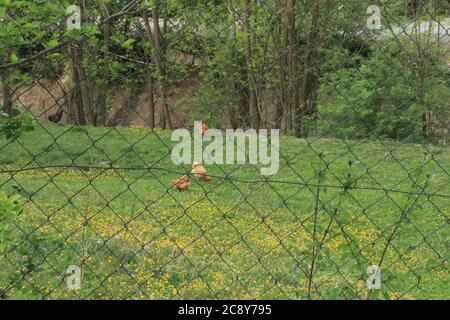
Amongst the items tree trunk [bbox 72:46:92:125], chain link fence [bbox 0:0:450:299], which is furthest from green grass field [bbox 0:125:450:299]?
tree trunk [bbox 72:46:92:125]

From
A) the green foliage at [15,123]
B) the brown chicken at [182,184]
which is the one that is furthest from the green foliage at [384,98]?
the green foliage at [15,123]

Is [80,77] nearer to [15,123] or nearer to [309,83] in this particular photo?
[15,123]

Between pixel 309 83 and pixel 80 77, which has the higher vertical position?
pixel 309 83

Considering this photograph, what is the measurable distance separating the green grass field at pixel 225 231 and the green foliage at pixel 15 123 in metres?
0.13

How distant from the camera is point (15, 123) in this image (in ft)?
7.72

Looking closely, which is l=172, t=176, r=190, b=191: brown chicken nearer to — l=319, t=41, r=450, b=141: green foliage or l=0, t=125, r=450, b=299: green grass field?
l=0, t=125, r=450, b=299: green grass field

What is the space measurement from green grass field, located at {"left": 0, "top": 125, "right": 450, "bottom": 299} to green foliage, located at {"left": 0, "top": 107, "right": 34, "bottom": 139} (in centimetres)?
13

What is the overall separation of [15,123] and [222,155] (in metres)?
0.93

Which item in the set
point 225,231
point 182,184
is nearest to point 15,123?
point 225,231

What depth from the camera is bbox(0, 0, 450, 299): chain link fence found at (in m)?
2.50

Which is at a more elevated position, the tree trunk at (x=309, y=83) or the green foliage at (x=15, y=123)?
the tree trunk at (x=309, y=83)

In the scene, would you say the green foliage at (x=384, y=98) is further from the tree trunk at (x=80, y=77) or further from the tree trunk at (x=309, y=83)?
the tree trunk at (x=80, y=77)

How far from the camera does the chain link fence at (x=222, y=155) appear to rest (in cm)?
250
